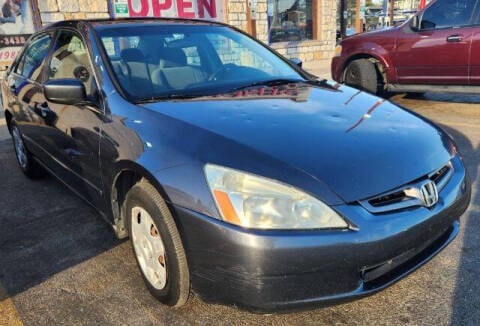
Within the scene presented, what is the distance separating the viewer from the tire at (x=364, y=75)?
714cm

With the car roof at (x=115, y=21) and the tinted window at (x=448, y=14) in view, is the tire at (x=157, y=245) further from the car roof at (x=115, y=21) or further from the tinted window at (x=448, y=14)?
the tinted window at (x=448, y=14)

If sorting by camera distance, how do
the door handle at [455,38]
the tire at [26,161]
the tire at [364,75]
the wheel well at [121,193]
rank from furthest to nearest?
1. the tire at [364,75]
2. the door handle at [455,38]
3. the tire at [26,161]
4. the wheel well at [121,193]

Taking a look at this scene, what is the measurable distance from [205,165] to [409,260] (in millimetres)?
1055

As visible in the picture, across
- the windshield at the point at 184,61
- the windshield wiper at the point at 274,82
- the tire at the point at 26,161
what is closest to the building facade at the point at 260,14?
the tire at the point at 26,161

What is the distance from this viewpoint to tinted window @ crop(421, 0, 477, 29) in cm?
626

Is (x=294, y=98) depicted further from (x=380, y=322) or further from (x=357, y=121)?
(x=380, y=322)

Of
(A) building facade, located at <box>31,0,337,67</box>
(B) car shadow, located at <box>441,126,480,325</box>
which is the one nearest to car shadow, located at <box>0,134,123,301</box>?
(B) car shadow, located at <box>441,126,480,325</box>

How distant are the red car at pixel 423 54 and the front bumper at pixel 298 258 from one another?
513 centimetres

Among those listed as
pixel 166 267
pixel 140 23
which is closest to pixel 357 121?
pixel 166 267

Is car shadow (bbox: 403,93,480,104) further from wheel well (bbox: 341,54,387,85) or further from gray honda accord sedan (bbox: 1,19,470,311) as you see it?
gray honda accord sedan (bbox: 1,19,470,311)

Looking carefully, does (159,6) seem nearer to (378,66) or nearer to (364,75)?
(364,75)

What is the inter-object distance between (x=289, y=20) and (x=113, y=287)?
1169 centimetres

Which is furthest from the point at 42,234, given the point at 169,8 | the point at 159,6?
the point at 169,8

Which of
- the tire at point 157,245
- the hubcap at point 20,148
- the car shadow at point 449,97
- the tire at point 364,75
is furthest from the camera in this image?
the car shadow at point 449,97
